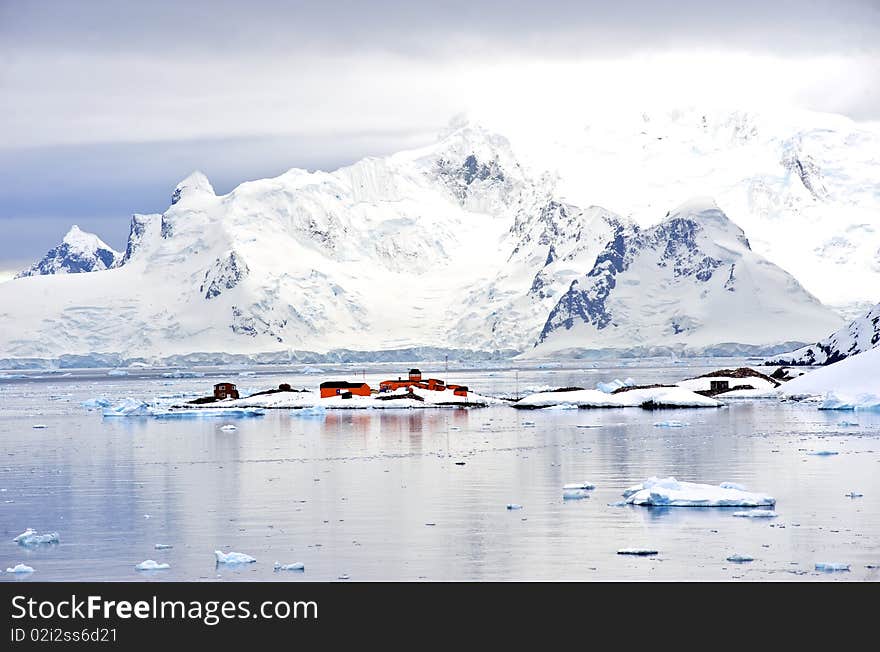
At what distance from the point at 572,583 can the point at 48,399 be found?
345ft

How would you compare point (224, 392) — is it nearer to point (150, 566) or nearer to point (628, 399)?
point (628, 399)

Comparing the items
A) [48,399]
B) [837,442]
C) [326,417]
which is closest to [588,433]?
[837,442]

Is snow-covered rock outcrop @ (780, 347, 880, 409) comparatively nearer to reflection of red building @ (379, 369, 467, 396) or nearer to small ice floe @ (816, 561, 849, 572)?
reflection of red building @ (379, 369, 467, 396)

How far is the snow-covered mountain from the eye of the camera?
128 meters

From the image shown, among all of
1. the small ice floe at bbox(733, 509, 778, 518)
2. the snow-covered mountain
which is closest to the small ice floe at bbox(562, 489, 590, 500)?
the small ice floe at bbox(733, 509, 778, 518)

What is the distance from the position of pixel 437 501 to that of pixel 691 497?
23.6 ft

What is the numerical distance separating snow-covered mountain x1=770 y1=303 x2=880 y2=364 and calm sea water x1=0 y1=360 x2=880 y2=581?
5284 cm

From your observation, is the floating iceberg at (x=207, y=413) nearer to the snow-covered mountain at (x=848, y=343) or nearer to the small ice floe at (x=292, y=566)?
the snow-covered mountain at (x=848, y=343)

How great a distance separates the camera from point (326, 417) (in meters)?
90.1

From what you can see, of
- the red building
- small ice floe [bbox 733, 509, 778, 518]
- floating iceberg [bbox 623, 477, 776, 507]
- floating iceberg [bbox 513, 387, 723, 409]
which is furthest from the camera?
the red building

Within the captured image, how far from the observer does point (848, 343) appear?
442ft

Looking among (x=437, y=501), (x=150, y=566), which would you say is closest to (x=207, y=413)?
(x=437, y=501)

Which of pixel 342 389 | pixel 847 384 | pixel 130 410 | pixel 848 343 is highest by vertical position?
pixel 848 343
